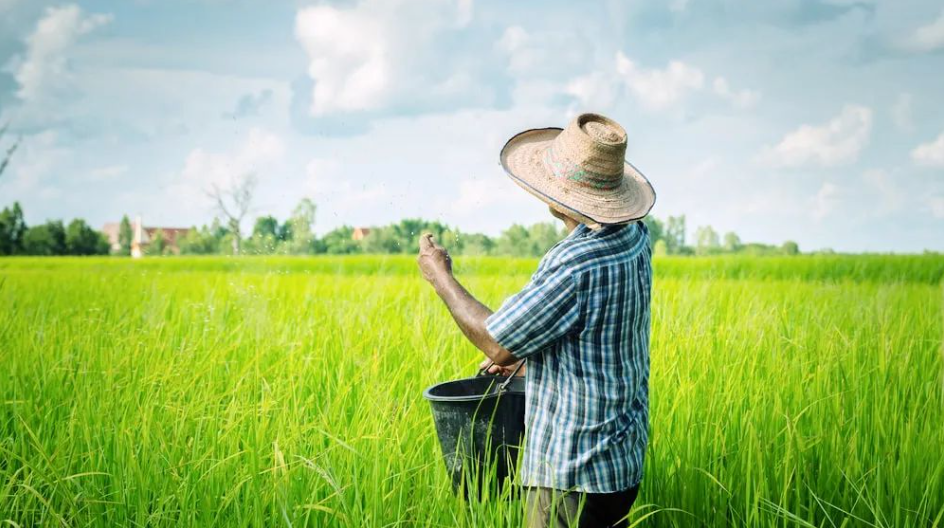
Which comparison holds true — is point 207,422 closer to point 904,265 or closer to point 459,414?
point 459,414

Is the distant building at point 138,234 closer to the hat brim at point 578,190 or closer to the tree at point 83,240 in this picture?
the tree at point 83,240

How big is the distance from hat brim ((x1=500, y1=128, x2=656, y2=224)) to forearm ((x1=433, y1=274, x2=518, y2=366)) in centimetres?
34

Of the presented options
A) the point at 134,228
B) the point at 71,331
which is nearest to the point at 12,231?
the point at 134,228

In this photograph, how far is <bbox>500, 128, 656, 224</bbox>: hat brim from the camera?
6.40 feet

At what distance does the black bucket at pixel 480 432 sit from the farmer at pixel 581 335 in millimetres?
180

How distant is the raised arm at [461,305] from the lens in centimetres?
192

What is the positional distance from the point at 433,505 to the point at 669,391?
158 centimetres

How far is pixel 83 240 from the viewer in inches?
1560

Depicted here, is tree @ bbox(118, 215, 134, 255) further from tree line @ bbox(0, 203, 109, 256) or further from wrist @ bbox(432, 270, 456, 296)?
wrist @ bbox(432, 270, 456, 296)

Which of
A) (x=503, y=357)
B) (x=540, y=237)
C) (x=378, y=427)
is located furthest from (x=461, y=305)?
(x=540, y=237)

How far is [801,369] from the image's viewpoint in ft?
13.3

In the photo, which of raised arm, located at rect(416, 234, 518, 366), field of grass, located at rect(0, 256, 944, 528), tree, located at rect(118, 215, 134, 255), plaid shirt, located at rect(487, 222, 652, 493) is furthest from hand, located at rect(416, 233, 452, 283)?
tree, located at rect(118, 215, 134, 255)

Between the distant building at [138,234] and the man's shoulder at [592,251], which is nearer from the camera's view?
the man's shoulder at [592,251]

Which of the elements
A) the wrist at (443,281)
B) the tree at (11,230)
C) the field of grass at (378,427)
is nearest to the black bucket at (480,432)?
the field of grass at (378,427)
